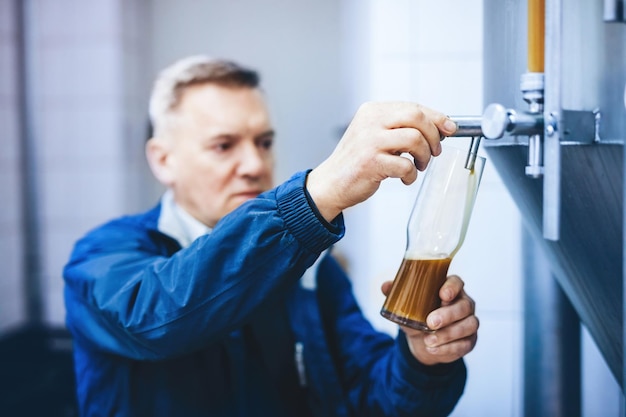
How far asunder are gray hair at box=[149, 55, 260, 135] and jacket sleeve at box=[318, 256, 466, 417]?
0.40 m

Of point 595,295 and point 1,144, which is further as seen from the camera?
point 1,144

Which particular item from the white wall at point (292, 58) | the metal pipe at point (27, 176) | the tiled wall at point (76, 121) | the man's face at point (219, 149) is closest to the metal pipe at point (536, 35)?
the man's face at point (219, 149)

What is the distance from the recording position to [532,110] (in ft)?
1.73

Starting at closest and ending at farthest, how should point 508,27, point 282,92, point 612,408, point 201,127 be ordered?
point 508,27, point 201,127, point 612,408, point 282,92

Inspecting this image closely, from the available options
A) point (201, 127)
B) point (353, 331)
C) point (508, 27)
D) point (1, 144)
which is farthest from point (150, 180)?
point (508, 27)

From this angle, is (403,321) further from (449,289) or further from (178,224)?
(178,224)

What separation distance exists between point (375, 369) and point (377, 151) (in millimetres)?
550

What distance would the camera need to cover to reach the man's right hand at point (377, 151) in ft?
1.79

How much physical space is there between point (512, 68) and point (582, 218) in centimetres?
A: 17

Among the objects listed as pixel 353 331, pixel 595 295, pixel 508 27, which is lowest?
pixel 353 331

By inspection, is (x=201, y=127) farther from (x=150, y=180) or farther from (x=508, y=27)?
(x=150, y=180)

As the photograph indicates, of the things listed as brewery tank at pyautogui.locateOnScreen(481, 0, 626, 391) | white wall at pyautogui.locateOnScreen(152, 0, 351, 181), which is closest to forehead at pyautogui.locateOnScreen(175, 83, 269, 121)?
brewery tank at pyautogui.locateOnScreen(481, 0, 626, 391)

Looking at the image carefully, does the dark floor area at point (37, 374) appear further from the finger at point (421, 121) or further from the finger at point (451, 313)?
the finger at point (421, 121)

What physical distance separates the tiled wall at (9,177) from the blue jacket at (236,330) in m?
1.36
